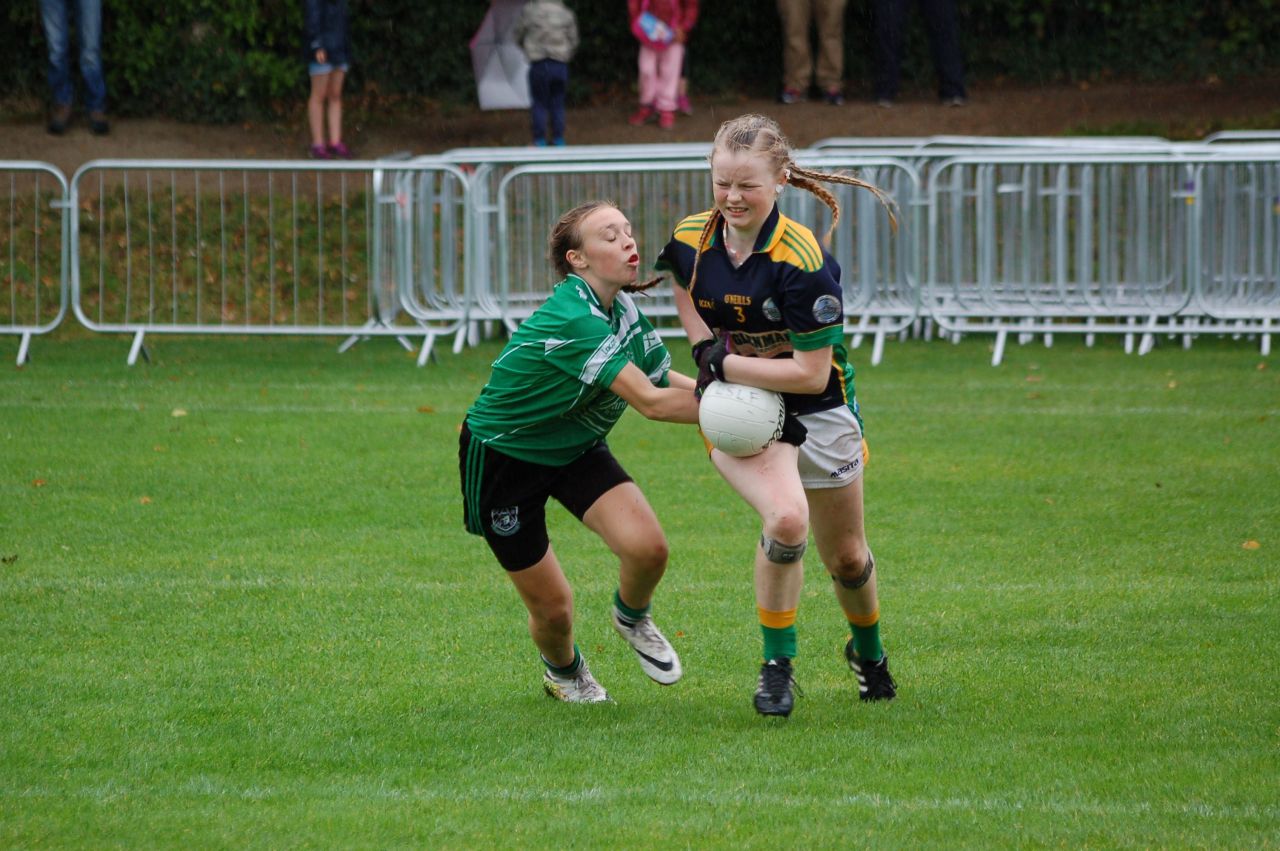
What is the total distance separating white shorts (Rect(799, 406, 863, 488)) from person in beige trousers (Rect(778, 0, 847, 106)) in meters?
17.8

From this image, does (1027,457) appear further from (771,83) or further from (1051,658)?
(771,83)

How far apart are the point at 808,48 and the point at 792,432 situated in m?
18.5

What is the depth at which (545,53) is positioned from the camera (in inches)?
760

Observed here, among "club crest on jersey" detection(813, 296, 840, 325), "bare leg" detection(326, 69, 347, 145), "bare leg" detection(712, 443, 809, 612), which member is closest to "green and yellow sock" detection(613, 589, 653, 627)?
"bare leg" detection(712, 443, 809, 612)

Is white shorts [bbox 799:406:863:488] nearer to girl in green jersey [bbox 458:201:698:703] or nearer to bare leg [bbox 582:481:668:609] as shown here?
girl in green jersey [bbox 458:201:698:703]

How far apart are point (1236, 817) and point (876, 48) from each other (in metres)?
19.6

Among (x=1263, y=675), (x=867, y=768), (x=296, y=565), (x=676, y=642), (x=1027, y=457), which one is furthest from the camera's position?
(x=1027, y=457)

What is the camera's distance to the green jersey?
527 cm

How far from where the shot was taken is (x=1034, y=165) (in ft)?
48.4

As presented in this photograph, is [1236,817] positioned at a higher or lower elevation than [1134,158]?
lower

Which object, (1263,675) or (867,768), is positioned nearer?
(867,768)

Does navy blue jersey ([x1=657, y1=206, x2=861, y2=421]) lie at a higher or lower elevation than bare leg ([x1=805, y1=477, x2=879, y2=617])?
higher

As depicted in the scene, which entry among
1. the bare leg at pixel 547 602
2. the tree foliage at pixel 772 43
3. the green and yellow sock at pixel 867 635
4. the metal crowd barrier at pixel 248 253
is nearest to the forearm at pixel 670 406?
the bare leg at pixel 547 602

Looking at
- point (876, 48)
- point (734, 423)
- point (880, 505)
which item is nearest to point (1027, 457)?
point (880, 505)
